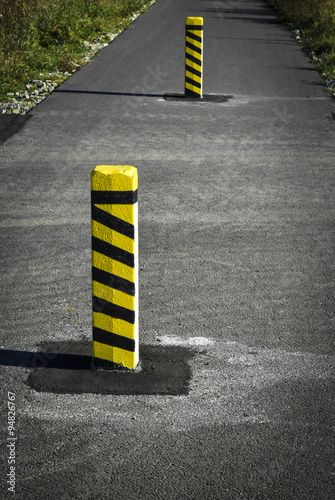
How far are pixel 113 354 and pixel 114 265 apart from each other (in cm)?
58

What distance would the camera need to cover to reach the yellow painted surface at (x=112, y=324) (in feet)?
13.7

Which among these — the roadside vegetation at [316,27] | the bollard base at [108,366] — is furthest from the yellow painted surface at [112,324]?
the roadside vegetation at [316,27]

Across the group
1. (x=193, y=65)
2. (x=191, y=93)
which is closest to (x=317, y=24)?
(x=191, y=93)

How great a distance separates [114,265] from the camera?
4.10m

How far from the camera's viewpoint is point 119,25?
23453mm

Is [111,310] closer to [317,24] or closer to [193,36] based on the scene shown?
[193,36]

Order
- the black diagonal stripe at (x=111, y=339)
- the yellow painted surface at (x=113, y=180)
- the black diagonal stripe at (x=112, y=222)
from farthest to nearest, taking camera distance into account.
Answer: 1. the black diagonal stripe at (x=111, y=339)
2. the black diagonal stripe at (x=112, y=222)
3. the yellow painted surface at (x=113, y=180)

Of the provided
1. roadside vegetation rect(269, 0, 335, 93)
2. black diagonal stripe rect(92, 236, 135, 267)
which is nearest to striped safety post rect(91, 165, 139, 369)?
black diagonal stripe rect(92, 236, 135, 267)

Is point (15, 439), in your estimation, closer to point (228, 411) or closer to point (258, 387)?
point (228, 411)

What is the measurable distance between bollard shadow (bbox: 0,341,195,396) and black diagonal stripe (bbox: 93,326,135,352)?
20 cm

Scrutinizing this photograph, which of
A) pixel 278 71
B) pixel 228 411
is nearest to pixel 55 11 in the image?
pixel 278 71

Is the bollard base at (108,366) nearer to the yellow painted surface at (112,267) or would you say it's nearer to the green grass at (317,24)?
the yellow painted surface at (112,267)

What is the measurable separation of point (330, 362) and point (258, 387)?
2.03 ft

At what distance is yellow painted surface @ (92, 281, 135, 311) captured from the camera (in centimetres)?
415
